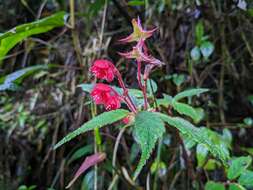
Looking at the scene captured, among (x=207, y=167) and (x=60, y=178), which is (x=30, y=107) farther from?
(x=207, y=167)

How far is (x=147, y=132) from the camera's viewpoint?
1.51 ft

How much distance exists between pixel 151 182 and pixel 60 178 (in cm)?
32

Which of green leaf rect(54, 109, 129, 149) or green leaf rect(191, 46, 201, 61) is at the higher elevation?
green leaf rect(191, 46, 201, 61)

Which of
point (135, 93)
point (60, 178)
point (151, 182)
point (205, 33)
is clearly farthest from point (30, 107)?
point (135, 93)

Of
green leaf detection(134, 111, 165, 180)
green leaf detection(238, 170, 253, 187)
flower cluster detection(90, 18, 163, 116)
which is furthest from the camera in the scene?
green leaf detection(238, 170, 253, 187)

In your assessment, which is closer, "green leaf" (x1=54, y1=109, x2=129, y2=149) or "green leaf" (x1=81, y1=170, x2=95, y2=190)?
"green leaf" (x1=54, y1=109, x2=129, y2=149)

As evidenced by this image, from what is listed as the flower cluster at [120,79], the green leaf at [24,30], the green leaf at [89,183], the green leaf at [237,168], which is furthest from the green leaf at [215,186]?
the green leaf at [24,30]

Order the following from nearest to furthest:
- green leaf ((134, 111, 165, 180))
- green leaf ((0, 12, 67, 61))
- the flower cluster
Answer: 1. green leaf ((134, 111, 165, 180))
2. the flower cluster
3. green leaf ((0, 12, 67, 61))

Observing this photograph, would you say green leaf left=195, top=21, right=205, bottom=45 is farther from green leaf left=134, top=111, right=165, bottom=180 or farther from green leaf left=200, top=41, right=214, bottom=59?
green leaf left=134, top=111, right=165, bottom=180

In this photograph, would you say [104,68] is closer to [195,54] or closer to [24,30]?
[24,30]

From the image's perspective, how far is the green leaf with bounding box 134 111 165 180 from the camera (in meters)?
0.44

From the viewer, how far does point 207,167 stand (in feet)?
3.41

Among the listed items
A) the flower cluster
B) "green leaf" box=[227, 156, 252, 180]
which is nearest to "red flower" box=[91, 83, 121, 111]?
the flower cluster

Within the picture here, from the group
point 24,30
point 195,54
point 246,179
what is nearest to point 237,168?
point 246,179
